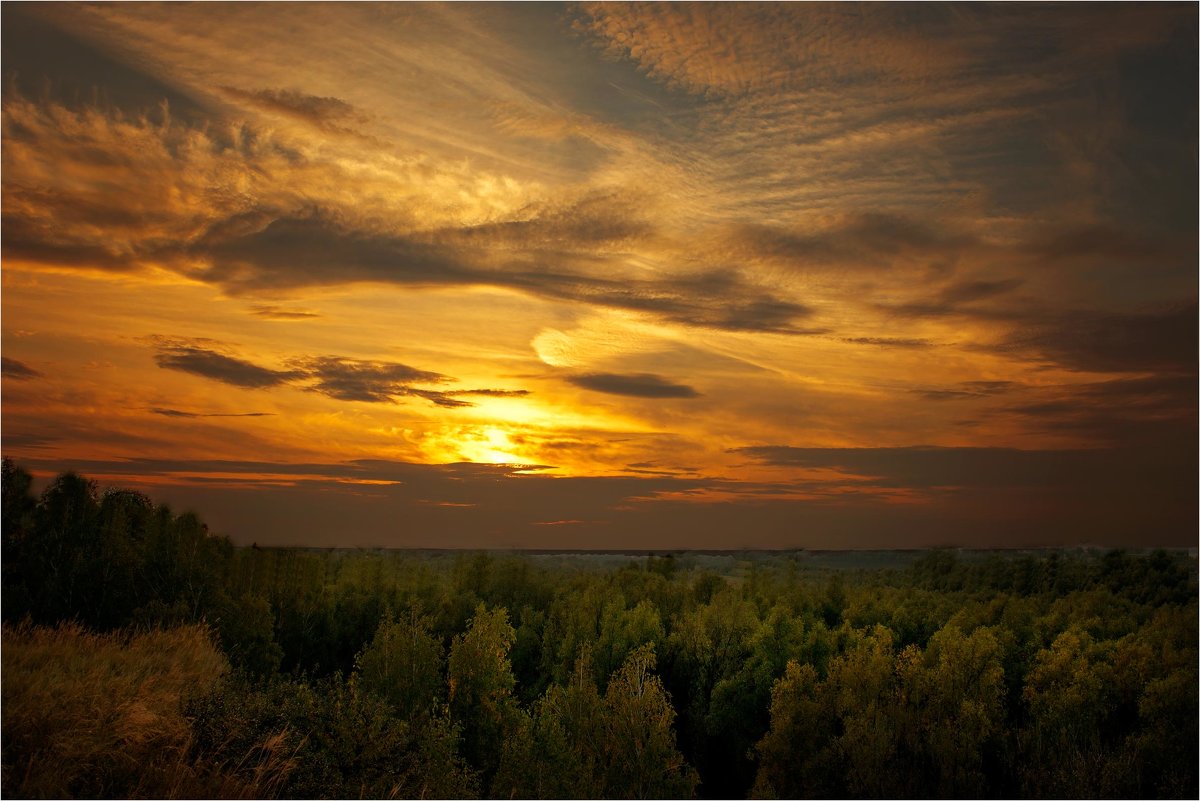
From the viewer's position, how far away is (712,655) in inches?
2486

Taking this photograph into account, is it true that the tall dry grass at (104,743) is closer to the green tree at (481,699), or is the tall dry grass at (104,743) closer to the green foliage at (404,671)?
the green foliage at (404,671)

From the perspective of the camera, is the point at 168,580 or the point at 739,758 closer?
the point at 168,580

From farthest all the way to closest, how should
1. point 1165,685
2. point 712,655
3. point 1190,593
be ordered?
point 1190,593 → point 712,655 → point 1165,685

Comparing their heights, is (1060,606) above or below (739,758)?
above

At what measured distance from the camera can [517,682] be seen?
156 feet

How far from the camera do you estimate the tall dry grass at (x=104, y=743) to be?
15.8m

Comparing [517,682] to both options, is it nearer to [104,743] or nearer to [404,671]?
[404,671]

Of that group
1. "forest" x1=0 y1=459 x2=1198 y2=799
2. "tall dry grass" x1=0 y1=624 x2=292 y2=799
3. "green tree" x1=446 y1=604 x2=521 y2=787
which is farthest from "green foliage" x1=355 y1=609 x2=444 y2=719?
"tall dry grass" x1=0 y1=624 x2=292 y2=799

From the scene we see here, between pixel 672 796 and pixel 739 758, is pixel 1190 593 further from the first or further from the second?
pixel 672 796

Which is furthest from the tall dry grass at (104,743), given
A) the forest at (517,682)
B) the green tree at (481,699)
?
the green tree at (481,699)

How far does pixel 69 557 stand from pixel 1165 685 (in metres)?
54.9

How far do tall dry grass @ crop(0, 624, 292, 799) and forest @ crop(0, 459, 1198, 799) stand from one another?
0.05 meters

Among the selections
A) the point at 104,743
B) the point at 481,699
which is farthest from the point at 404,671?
the point at 104,743

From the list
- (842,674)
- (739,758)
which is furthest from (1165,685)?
(739,758)
